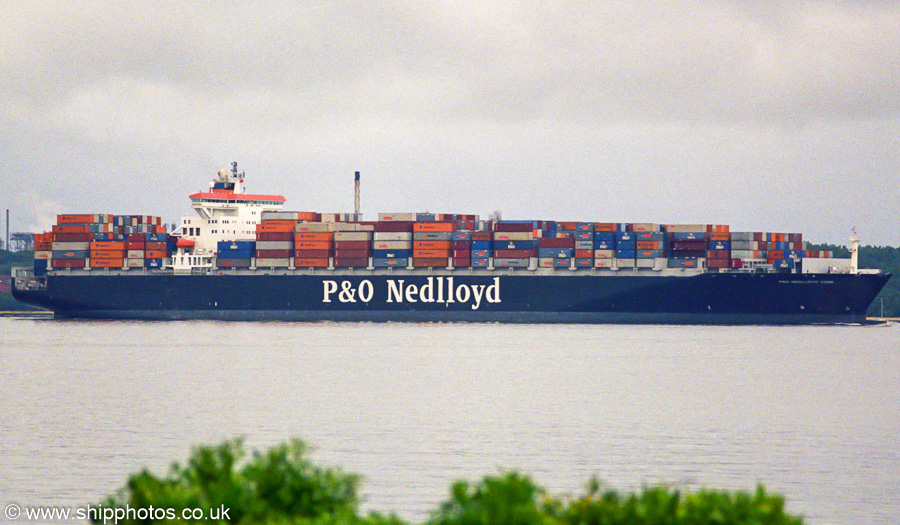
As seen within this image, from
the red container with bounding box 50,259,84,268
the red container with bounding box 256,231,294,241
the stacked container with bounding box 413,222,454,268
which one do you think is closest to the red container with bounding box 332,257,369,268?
the stacked container with bounding box 413,222,454,268

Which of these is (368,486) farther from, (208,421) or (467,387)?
(467,387)

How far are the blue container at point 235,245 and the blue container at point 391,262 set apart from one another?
10.5m

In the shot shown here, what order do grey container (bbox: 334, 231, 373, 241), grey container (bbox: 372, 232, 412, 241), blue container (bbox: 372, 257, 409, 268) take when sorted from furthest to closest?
grey container (bbox: 334, 231, 373, 241), grey container (bbox: 372, 232, 412, 241), blue container (bbox: 372, 257, 409, 268)

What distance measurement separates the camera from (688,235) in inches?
3132

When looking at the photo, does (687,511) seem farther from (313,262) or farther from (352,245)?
(313,262)

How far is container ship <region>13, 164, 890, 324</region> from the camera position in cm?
7794

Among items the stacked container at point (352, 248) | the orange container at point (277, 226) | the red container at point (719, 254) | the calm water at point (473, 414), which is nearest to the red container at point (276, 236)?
the orange container at point (277, 226)

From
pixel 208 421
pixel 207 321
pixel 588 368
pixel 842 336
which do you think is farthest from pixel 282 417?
pixel 207 321

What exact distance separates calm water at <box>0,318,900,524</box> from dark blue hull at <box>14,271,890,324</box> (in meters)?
14.9

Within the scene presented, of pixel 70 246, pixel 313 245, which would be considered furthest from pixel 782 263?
pixel 70 246

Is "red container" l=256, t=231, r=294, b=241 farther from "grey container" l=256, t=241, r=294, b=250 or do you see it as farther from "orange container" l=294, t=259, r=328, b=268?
"orange container" l=294, t=259, r=328, b=268

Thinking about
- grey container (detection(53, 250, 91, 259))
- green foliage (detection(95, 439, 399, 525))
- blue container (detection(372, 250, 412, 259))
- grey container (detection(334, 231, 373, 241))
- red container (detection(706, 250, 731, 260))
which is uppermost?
grey container (detection(334, 231, 373, 241))

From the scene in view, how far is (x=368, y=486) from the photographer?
21.6 metres

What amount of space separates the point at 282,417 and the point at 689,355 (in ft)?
→ 96.8
